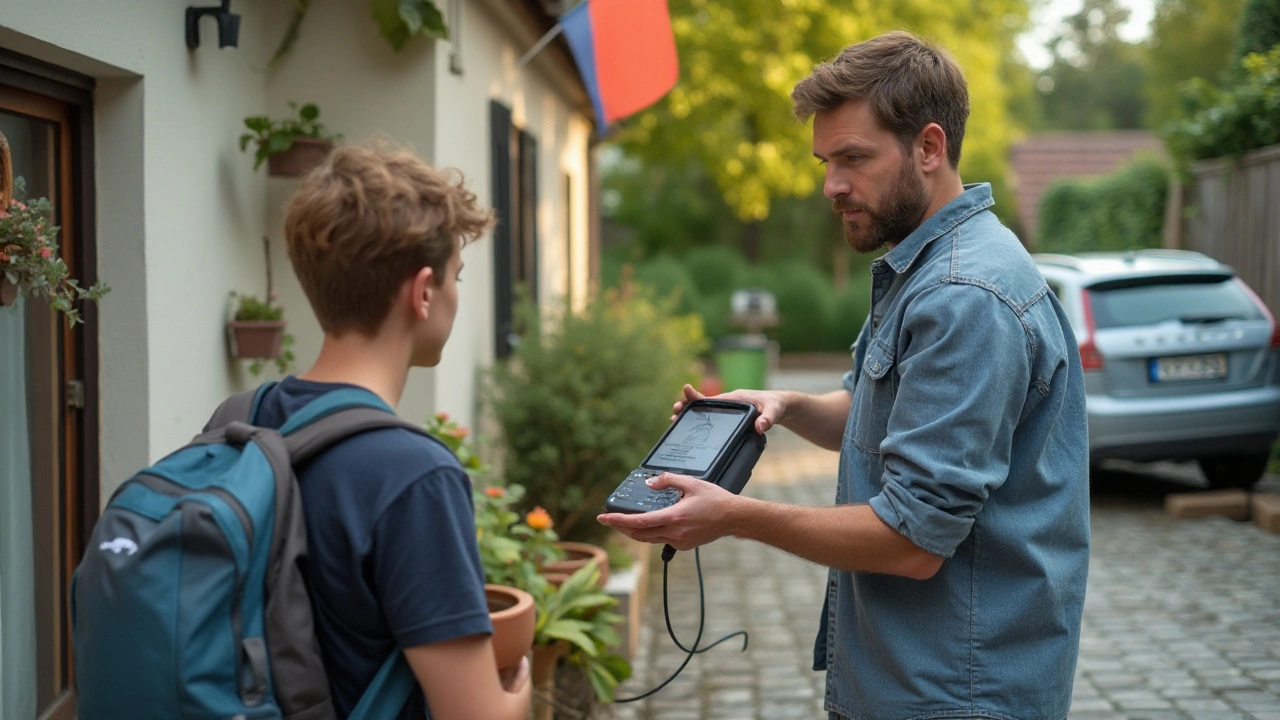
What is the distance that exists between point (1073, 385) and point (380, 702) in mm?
1293

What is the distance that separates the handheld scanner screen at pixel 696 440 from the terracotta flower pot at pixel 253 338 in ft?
8.44

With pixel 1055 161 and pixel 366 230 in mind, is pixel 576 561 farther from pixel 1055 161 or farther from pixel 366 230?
pixel 1055 161

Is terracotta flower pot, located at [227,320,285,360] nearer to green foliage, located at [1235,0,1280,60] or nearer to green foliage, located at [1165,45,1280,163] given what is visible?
green foliage, located at [1165,45,1280,163]

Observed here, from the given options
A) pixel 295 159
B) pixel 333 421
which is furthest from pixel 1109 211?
pixel 333 421

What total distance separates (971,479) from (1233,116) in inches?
369

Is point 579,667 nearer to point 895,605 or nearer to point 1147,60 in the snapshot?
point 895,605

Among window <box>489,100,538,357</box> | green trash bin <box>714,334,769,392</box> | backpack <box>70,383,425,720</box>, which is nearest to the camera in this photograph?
backpack <box>70,383,425,720</box>

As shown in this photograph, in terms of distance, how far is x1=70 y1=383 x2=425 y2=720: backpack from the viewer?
148cm

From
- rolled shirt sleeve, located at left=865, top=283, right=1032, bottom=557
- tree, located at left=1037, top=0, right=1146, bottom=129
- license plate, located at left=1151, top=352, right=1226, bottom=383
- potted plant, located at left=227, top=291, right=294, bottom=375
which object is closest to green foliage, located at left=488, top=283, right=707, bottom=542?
potted plant, located at left=227, top=291, right=294, bottom=375

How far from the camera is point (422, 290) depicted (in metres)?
1.70

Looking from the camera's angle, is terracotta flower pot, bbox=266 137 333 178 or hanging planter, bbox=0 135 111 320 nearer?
hanging planter, bbox=0 135 111 320

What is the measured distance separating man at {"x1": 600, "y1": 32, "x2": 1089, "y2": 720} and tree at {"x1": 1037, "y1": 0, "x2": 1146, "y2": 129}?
51.2 meters

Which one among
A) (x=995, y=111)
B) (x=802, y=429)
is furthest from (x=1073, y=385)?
(x=995, y=111)

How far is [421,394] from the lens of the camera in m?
5.41
